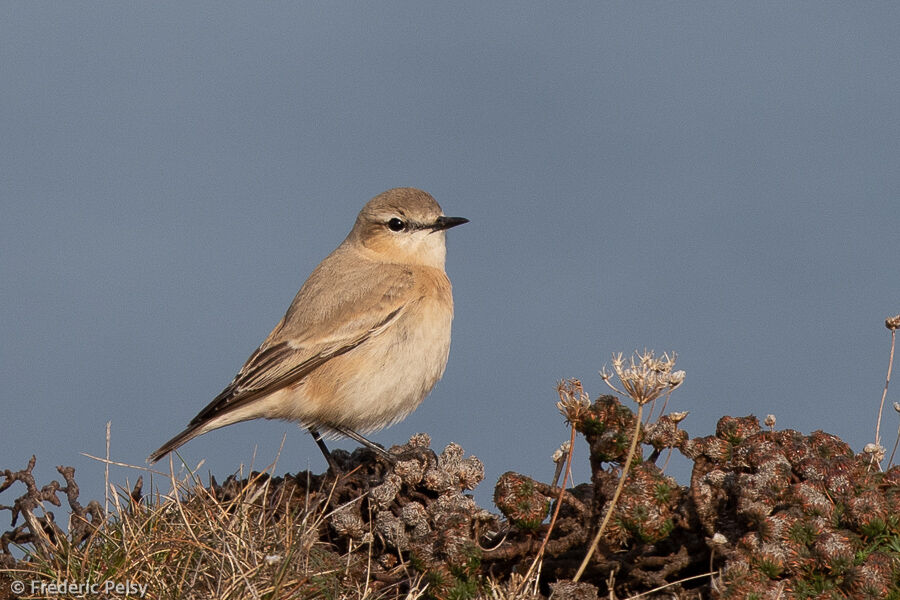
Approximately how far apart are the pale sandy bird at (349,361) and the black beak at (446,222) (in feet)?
1.95

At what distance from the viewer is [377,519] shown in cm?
852

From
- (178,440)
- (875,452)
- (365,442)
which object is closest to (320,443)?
(365,442)

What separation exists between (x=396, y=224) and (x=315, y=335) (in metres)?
1.84

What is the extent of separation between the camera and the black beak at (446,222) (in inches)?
438

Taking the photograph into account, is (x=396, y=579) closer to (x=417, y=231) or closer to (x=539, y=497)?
(x=539, y=497)

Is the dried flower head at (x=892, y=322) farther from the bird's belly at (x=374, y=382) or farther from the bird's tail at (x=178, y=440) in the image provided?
the bird's tail at (x=178, y=440)

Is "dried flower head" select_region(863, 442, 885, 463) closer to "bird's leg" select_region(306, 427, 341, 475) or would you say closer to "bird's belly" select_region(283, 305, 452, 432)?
"bird's belly" select_region(283, 305, 452, 432)

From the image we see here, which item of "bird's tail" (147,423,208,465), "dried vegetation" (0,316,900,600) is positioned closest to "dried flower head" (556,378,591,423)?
"dried vegetation" (0,316,900,600)

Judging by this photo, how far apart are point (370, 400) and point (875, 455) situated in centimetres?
448

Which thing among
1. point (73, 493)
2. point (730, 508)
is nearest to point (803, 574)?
point (730, 508)

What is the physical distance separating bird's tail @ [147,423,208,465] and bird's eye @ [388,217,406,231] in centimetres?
309

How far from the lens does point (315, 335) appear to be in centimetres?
1028

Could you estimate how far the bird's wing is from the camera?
999 cm

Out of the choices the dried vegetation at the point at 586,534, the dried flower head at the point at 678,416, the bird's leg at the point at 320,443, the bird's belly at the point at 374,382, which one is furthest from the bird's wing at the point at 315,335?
the dried flower head at the point at 678,416
